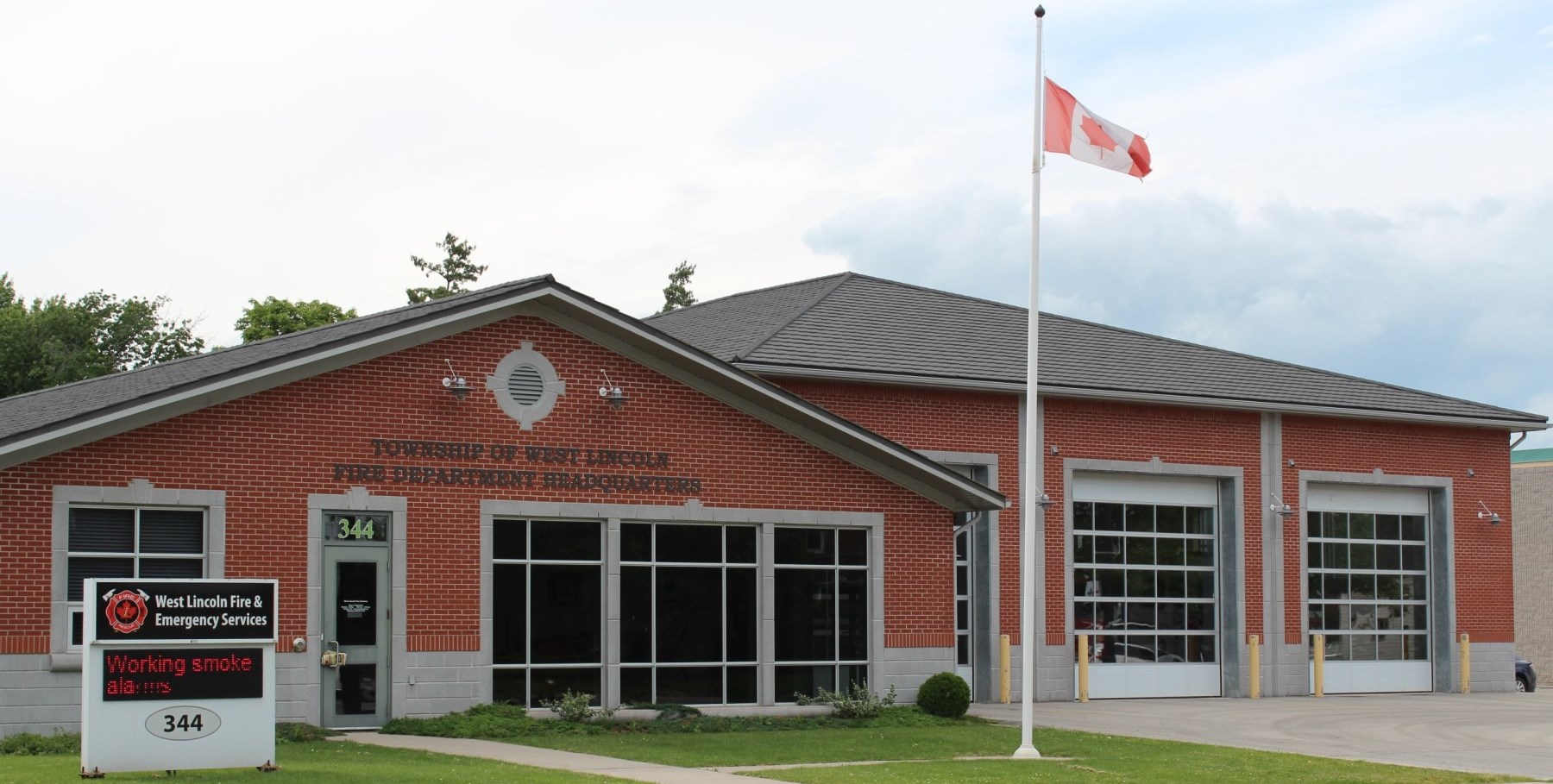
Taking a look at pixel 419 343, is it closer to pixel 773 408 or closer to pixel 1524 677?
pixel 773 408

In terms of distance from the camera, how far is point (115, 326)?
62.6 metres

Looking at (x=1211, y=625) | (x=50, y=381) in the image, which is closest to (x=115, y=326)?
(x=50, y=381)

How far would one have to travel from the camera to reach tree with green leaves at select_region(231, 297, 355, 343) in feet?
208

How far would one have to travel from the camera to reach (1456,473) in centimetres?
3747

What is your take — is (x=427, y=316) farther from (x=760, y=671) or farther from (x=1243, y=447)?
(x=1243, y=447)

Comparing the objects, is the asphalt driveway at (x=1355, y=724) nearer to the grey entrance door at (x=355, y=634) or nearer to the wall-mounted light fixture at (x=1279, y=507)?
the wall-mounted light fixture at (x=1279, y=507)

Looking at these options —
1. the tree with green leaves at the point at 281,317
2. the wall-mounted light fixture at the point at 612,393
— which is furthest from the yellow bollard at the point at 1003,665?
the tree with green leaves at the point at 281,317

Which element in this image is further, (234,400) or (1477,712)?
(1477,712)

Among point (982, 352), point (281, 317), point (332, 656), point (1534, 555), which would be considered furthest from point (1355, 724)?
point (281, 317)

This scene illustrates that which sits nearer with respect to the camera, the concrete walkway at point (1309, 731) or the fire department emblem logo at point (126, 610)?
the fire department emblem logo at point (126, 610)

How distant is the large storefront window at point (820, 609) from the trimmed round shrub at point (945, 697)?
0.92 m

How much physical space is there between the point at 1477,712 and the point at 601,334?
54.4 feet

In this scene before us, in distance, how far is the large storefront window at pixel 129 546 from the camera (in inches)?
840

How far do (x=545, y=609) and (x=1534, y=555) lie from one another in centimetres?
3216
